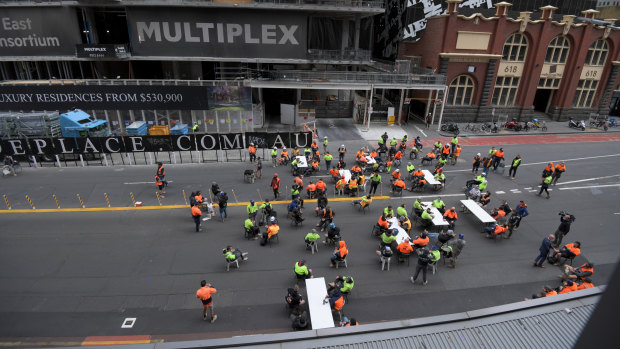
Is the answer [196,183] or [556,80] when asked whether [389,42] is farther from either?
[196,183]

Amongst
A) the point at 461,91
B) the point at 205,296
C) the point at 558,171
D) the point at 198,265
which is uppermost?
the point at 461,91

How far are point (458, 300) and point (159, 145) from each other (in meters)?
21.8

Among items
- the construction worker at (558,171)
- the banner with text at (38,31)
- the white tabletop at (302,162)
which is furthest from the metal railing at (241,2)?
the construction worker at (558,171)

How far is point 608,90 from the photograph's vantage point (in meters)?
39.8

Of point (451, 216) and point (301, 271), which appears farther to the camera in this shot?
point (451, 216)

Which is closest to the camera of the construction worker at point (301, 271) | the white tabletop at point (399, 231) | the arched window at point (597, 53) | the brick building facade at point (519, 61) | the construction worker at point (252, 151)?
the construction worker at point (301, 271)

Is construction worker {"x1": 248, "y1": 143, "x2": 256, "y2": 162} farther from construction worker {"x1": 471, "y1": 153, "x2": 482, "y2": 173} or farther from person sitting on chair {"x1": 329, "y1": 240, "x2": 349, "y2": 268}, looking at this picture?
construction worker {"x1": 471, "y1": 153, "x2": 482, "y2": 173}

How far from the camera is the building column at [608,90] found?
38906 mm

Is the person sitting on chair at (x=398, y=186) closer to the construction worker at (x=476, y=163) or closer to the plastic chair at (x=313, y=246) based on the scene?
the construction worker at (x=476, y=163)

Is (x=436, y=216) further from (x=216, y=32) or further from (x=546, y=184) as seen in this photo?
(x=216, y=32)

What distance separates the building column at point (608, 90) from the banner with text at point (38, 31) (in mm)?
57080

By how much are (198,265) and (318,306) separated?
Result: 231 inches

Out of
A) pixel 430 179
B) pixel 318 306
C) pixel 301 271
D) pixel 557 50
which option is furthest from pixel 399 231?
pixel 557 50

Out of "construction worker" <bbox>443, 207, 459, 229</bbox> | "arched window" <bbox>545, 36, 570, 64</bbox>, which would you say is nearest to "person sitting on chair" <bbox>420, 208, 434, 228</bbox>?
"construction worker" <bbox>443, 207, 459, 229</bbox>
